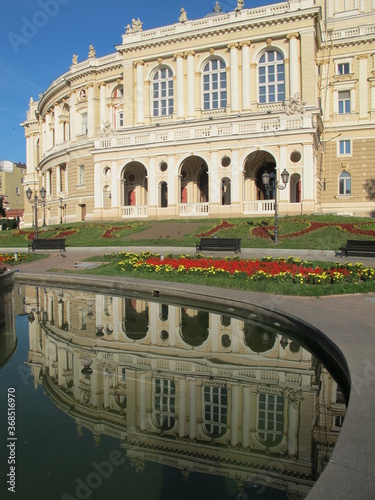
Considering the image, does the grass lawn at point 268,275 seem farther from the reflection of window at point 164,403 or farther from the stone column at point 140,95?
the stone column at point 140,95

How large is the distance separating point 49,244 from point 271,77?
25682 mm

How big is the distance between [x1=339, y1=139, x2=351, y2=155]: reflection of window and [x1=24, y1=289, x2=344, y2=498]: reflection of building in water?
35.1m

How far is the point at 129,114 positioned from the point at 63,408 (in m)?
40.9

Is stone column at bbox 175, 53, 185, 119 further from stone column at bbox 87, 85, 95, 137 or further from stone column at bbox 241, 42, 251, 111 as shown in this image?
stone column at bbox 87, 85, 95, 137

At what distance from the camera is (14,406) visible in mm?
5910

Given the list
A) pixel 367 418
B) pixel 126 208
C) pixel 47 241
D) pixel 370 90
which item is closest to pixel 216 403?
pixel 367 418

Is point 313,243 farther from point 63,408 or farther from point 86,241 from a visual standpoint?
point 63,408

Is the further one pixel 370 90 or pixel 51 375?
pixel 370 90


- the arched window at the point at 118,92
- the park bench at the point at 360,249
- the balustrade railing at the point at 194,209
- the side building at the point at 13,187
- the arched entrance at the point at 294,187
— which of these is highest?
the arched window at the point at 118,92

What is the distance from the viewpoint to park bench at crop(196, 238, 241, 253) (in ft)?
72.8

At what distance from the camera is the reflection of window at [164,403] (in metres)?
5.42

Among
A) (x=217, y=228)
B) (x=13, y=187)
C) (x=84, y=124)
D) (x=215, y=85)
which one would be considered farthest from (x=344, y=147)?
(x=13, y=187)

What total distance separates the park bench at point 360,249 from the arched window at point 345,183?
74.5 feet

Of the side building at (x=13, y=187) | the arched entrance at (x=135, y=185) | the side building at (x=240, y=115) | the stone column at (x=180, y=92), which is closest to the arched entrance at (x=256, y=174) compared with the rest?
the side building at (x=240, y=115)
